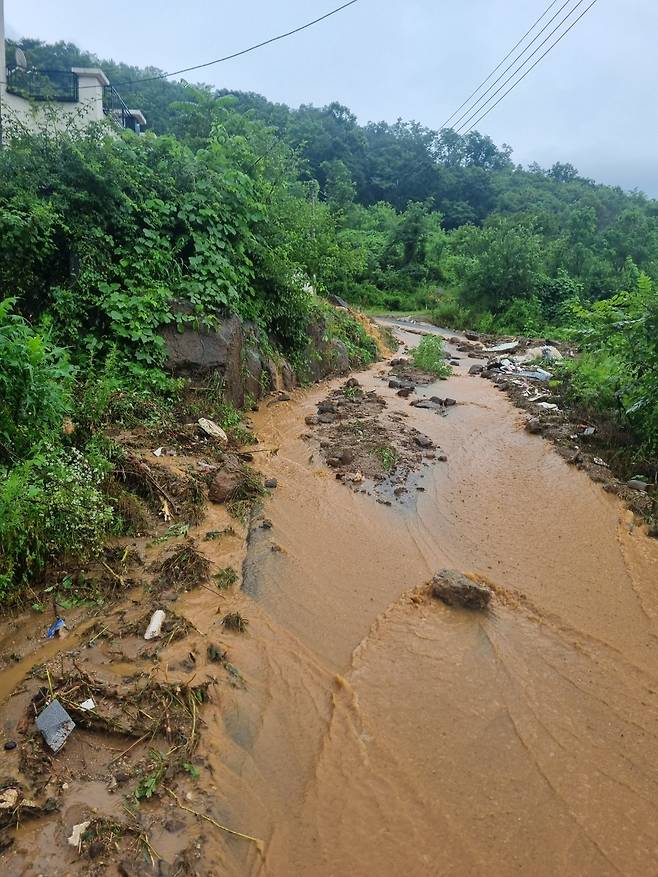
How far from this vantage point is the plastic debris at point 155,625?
3.65 m

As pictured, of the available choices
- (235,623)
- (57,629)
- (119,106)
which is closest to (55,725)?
(57,629)

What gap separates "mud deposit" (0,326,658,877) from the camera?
257 cm

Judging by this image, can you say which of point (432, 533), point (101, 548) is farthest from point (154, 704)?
point (432, 533)

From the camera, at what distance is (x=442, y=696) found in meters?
3.56

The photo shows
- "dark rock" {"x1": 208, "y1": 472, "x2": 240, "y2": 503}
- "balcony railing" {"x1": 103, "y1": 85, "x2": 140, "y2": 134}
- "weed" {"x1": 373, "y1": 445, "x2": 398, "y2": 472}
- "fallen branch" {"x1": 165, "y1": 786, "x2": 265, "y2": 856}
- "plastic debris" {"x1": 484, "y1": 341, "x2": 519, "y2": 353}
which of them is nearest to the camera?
"fallen branch" {"x1": 165, "y1": 786, "x2": 265, "y2": 856}

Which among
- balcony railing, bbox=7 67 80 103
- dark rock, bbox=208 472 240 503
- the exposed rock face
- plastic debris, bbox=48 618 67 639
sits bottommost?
plastic debris, bbox=48 618 67 639

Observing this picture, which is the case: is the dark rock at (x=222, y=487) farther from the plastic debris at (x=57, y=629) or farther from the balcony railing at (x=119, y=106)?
the balcony railing at (x=119, y=106)

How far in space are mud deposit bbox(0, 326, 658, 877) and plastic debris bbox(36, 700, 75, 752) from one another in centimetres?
7

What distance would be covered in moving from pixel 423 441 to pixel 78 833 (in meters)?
6.40

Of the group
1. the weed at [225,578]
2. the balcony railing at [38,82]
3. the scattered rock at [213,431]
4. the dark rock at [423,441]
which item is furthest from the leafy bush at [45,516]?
the balcony railing at [38,82]

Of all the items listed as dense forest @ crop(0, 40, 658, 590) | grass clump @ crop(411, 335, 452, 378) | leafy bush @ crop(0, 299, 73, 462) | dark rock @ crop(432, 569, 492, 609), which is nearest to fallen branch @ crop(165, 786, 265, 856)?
dense forest @ crop(0, 40, 658, 590)

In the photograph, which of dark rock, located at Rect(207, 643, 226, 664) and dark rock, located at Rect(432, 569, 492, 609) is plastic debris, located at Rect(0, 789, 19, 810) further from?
dark rock, located at Rect(432, 569, 492, 609)

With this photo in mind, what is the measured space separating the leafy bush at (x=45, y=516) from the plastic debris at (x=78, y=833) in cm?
164

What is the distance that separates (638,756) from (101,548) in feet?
12.3
